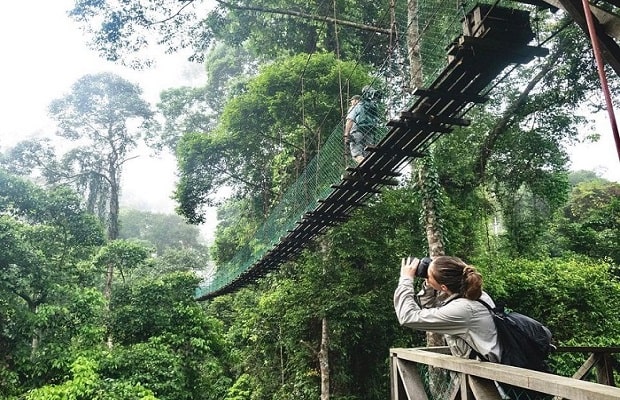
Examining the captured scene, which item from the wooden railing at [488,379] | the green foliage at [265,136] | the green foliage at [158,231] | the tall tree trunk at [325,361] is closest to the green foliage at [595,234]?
the tall tree trunk at [325,361]

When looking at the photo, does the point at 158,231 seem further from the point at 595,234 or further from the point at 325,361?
the point at 595,234

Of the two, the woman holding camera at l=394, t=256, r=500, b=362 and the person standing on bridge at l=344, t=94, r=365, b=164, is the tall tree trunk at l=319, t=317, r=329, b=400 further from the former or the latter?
the woman holding camera at l=394, t=256, r=500, b=362

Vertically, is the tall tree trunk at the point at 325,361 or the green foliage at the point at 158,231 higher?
the green foliage at the point at 158,231

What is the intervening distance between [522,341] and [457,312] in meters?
0.15

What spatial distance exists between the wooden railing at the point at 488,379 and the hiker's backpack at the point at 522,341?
6cm

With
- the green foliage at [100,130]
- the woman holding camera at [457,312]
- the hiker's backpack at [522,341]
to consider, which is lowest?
the hiker's backpack at [522,341]

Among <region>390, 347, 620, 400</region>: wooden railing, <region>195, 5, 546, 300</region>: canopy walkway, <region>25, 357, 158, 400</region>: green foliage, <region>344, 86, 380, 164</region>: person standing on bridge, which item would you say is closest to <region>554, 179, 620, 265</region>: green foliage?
<region>195, 5, 546, 300</region>: canopy walkway

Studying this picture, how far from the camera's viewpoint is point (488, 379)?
87 cm

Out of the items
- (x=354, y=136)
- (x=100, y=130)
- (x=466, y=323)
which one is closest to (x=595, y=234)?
(x=354, y=136)

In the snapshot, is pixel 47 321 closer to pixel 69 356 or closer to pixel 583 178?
pixel 69 356

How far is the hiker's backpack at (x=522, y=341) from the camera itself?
2.97ft

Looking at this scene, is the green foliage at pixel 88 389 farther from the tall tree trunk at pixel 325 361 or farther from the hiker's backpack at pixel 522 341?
the hiker's backpack at pixel 522 341

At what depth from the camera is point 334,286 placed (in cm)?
441

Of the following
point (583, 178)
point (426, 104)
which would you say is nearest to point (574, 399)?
point (426, 104)
